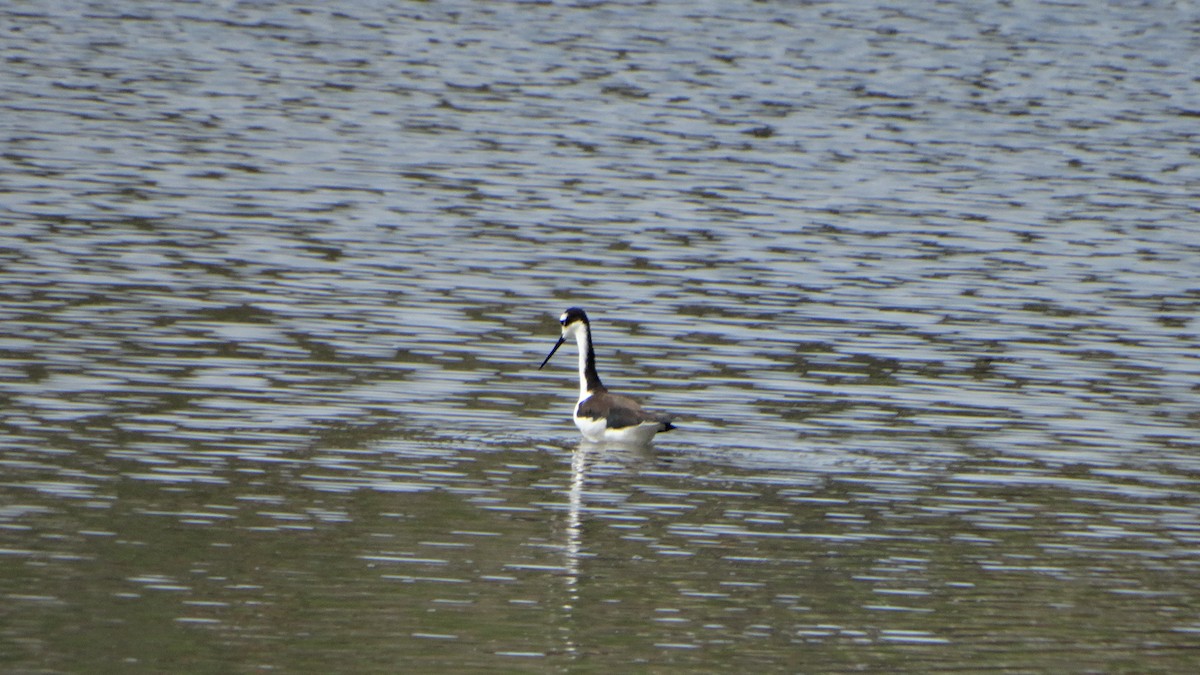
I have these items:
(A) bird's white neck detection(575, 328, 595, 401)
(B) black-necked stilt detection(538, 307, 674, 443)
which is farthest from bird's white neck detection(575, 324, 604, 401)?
(B) black-necked stilt detection(538, 307, 674, 443)

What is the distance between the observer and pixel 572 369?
2380 cm

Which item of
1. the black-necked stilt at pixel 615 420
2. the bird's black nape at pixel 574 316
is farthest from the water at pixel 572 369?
the bird's black nape at pixel 574 316

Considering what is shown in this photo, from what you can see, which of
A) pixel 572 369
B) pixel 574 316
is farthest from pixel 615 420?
pixel 572 369

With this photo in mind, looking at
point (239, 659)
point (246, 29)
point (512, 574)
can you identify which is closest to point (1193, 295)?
point (512, 574)

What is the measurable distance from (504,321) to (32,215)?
775 cm

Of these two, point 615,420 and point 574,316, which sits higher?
point 574,316

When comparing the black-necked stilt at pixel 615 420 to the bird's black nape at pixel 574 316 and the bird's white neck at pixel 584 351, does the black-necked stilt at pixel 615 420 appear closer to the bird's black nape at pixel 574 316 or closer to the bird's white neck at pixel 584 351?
the bird's white neck at pixel 584 351

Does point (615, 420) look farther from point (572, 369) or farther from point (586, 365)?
point (572, 369)

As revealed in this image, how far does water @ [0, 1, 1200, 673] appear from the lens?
13.9m

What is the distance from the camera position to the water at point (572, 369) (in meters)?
13.9

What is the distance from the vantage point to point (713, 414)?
2059 cm

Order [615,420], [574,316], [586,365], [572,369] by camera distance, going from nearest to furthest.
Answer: [615,420]
[586,365]
[574,316]
[572,369]

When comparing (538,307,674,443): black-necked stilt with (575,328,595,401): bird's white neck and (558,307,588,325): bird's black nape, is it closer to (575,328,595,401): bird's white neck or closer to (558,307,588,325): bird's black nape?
(575,328,595,401): bird's white neck

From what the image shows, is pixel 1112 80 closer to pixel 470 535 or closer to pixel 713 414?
pixel 713 414
